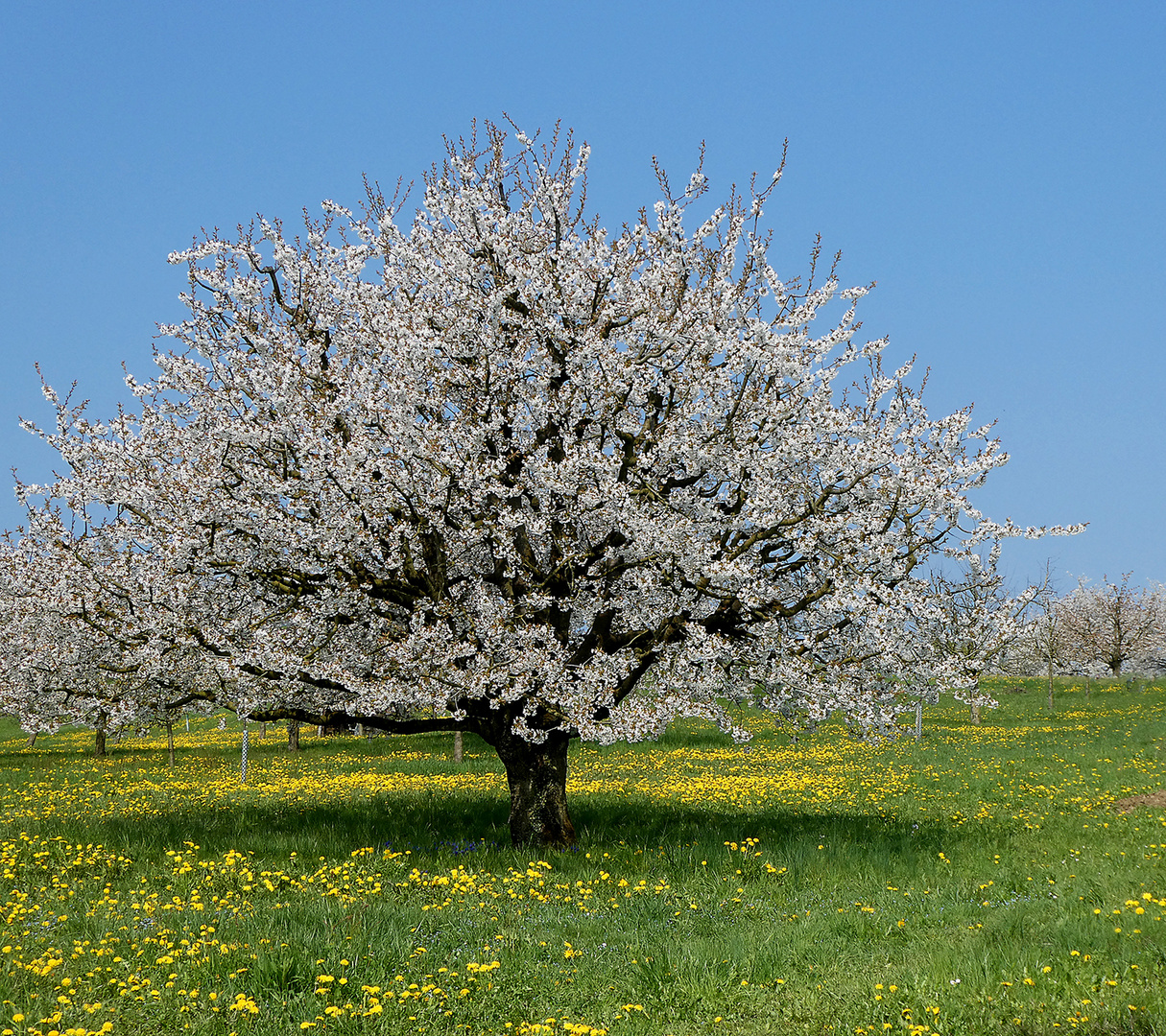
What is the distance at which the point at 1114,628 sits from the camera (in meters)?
72.5

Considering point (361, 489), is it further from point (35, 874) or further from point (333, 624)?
point (35, 874)

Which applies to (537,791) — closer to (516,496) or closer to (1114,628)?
(516,496)

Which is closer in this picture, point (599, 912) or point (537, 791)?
point (599, 912)

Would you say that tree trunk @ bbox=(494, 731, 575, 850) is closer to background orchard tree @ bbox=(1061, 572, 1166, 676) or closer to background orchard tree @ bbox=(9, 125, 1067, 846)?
background orchard tree @ bbox=(9, 125, 1067, 846)

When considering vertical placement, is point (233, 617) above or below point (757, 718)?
above

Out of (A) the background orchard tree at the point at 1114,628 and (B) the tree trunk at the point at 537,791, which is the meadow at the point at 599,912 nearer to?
(B) the tree trunk at the point at 537,791

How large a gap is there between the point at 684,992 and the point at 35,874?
9315 mm

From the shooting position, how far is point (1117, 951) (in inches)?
323

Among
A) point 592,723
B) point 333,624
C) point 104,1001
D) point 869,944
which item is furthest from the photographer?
point 333,624

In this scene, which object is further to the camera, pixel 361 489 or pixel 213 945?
pixel 361 489

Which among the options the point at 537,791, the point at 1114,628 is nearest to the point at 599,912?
the point at 537,791

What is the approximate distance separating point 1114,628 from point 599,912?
76251 mm

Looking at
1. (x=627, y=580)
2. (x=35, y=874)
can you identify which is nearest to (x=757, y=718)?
(x=627, y=580)

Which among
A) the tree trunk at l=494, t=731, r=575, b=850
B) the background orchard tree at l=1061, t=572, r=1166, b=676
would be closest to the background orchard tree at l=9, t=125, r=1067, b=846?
the tree trunk at l=494, t=731, r=575, b=850
